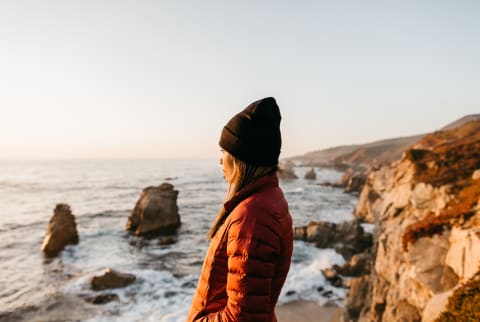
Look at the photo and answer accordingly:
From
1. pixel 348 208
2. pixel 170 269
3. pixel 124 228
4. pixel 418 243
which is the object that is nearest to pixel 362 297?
pixel 418 243

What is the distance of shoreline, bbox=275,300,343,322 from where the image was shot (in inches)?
535

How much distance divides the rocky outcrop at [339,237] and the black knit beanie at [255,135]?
2161 centimetres

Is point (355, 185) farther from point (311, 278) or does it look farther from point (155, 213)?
point (311, 278)

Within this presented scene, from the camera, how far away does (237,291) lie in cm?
188

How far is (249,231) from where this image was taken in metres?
1.84

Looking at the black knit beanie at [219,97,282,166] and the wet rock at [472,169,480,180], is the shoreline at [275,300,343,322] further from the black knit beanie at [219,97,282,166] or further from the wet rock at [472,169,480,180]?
the black knit beanie at [219,97,282,166]

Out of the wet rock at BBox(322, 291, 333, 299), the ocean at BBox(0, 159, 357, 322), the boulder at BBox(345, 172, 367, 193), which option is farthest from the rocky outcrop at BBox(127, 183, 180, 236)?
the boulder at BBox(345, 172, 367, 193)

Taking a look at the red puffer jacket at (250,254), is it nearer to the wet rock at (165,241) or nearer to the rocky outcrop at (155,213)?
the wet rock at (165,241)

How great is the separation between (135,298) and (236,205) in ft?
53.8

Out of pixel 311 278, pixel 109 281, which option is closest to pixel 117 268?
pixel 109 281

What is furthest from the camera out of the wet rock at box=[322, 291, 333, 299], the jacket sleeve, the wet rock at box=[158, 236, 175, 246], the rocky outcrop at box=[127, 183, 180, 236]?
the rocky outcrop at box=[127, 183, 180, 236]

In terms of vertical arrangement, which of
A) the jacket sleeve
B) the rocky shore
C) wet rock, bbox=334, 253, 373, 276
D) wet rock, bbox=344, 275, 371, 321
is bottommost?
wet rock, bbox=334, 253, 373, 276

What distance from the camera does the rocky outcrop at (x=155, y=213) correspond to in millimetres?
29047

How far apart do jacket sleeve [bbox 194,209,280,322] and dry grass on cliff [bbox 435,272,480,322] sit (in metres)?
4.94
